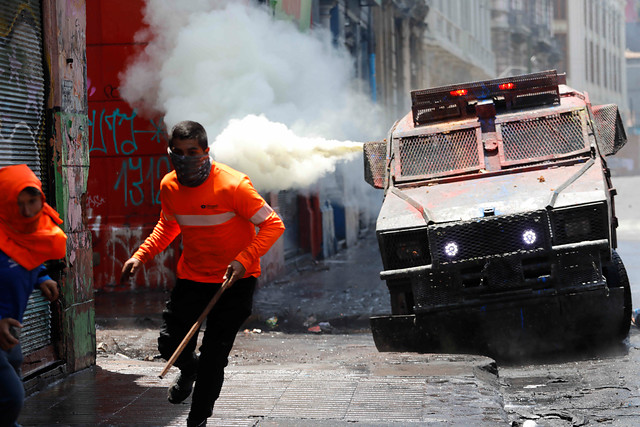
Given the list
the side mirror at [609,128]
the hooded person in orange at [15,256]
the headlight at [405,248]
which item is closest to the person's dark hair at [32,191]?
the hooded person in orange at [15,256]

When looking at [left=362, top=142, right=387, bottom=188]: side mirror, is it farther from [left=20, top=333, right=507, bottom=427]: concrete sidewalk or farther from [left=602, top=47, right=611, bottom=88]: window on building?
[left=602, top=47, right=611, bottom=88]: window on building

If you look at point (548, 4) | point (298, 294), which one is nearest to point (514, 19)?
point (548, 4)

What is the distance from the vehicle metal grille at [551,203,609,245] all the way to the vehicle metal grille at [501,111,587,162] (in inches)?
46.7

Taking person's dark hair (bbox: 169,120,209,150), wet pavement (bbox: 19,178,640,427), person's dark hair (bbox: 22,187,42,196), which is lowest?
wet pavement (bbox: 19,178,640,427)

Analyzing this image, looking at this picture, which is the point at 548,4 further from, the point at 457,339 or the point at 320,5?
the point at 457,339

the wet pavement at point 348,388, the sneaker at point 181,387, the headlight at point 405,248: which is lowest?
the wet pavement at point 348,388

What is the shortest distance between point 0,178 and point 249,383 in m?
2.94

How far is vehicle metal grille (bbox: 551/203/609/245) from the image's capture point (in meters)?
7.31

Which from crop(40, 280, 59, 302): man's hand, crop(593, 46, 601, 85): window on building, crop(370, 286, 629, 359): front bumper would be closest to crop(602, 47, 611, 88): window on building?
crop(593, 46, 601, 85): window on building

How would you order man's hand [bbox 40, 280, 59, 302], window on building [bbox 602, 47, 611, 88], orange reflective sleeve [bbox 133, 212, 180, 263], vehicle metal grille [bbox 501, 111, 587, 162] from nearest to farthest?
1. man's hand [bbox 40, 280, 59, 302]
2. orange reflective sleeve [bbox 133, 212, 180, 263]
3. vehicle metal grille [bbox 501, 111, 587, 162]
4. window on building [bbox 602, 47, 611, 88]

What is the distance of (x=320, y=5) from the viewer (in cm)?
1792

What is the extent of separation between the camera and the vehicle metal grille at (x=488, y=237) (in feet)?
23.9

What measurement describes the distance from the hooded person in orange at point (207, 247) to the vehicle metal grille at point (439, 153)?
13.2 feet

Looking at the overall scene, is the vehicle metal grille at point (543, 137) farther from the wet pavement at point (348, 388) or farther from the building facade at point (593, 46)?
the building facade at point (593, 46)
